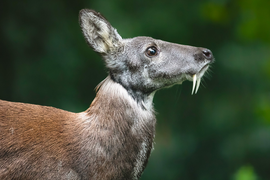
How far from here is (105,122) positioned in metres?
3.58

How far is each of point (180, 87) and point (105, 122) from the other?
3.81 m

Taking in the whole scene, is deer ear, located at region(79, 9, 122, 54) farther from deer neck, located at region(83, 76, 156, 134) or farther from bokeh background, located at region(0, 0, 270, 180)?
bokeh background, located at region(0, 0, 270, 180)

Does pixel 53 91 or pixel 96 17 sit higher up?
pixel 96 17

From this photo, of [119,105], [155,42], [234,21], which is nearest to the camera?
[119,105]

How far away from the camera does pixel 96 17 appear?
144 inches

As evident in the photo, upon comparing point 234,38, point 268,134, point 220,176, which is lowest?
point 220,176

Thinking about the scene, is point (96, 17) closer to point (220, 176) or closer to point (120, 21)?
point (120, 21)

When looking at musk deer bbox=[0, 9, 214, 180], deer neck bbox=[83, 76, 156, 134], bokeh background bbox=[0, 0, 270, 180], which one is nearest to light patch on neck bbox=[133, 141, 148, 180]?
musk deer bbox=[0, 9, 214, 180]

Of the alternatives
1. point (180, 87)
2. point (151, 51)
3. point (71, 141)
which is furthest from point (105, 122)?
point (180, 87)

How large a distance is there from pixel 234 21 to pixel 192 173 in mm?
3253

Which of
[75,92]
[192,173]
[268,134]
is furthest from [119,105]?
[268,134]

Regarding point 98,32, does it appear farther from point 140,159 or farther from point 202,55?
point 140,159

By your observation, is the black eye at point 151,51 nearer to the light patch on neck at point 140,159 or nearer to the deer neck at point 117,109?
the deer neck at point 117,109

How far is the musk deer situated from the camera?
332 cm
